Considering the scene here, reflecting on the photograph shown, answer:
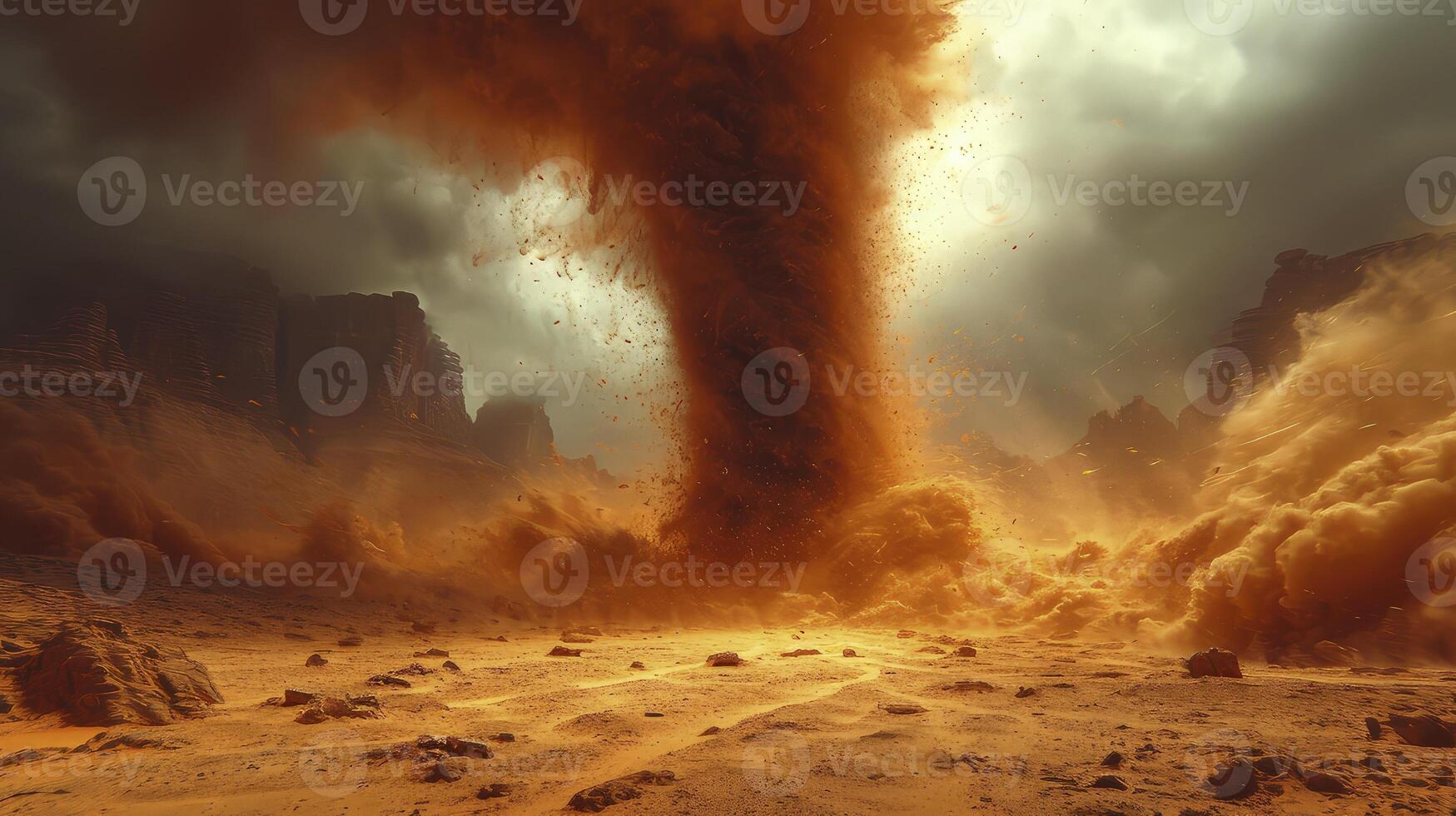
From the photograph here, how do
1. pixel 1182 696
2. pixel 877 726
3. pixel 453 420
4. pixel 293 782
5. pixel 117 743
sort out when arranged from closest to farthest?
1. pixel 293 782
2. pixel 117 743
3. pixel 877 726
4. pixel 1182 696
5. pixel 453 420

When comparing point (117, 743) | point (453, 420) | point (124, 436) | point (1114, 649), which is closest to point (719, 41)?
point (1114, 649)

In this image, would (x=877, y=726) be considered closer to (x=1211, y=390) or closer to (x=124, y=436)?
(x=1211, y=390)

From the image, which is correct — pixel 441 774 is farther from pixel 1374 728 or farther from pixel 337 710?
pixel 1374 728

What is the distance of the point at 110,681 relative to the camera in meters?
5.79

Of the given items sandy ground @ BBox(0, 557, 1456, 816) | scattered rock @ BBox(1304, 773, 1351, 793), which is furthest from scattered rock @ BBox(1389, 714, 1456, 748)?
scattered rock @ BBox(1304, 773, 1351, 793)

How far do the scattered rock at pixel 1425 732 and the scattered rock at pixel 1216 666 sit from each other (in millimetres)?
2226

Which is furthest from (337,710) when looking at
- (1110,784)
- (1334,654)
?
(1334,654)

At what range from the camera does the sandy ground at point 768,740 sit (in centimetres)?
374

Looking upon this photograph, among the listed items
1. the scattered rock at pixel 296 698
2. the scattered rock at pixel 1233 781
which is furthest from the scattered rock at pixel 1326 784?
the scattered rock at pixel 296 698

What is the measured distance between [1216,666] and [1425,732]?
2475 mm

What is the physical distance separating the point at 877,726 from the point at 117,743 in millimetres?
5822

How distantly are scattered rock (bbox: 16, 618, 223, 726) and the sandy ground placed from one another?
0.69ft

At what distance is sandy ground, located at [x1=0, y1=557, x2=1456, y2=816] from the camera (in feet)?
12.3

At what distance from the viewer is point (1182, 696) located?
19.0 feet
